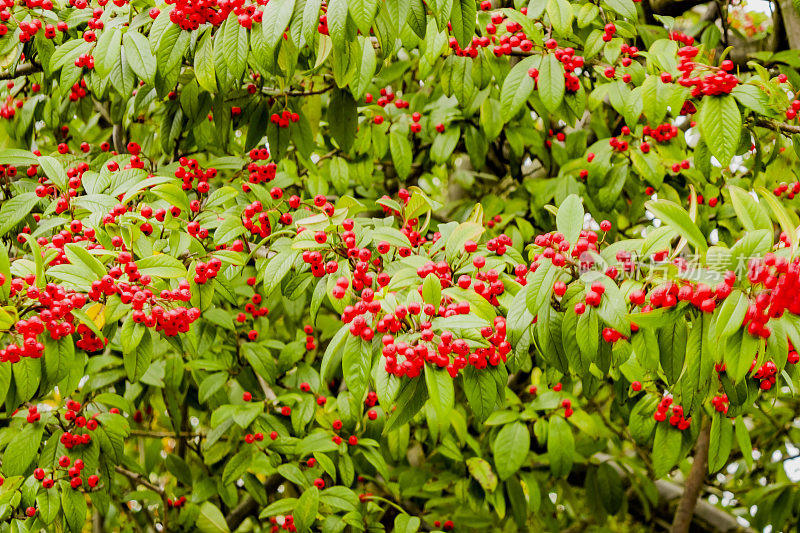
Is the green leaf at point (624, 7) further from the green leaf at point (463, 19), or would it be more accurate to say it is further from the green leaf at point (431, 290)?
the green leaf at point (431, 290)

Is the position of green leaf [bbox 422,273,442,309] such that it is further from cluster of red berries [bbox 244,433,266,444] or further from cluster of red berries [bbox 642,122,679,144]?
cluster of red berries [bbox 642,122,679,144]

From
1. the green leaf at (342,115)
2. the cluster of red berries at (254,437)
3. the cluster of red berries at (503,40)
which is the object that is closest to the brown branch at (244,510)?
the cluster of red berries at (254,437)

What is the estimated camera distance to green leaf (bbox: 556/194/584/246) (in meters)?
1.74

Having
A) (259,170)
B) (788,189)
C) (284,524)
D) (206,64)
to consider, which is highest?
(206,64)

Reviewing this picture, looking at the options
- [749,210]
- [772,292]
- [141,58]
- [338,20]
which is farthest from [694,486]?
[141,58]

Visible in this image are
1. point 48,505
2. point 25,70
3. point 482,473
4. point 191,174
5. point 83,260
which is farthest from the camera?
point 482,473

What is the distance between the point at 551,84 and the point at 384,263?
37.5 inches

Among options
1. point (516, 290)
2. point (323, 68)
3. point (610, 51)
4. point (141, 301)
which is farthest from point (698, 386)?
point (323, 68)

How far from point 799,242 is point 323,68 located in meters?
2.00

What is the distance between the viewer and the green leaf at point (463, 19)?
2057mm

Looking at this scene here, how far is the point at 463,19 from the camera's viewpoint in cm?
209

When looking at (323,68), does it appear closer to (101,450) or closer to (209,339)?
(209,339)

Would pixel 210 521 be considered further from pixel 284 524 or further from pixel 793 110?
pixel 793 110

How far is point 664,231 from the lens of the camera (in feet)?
5.63
